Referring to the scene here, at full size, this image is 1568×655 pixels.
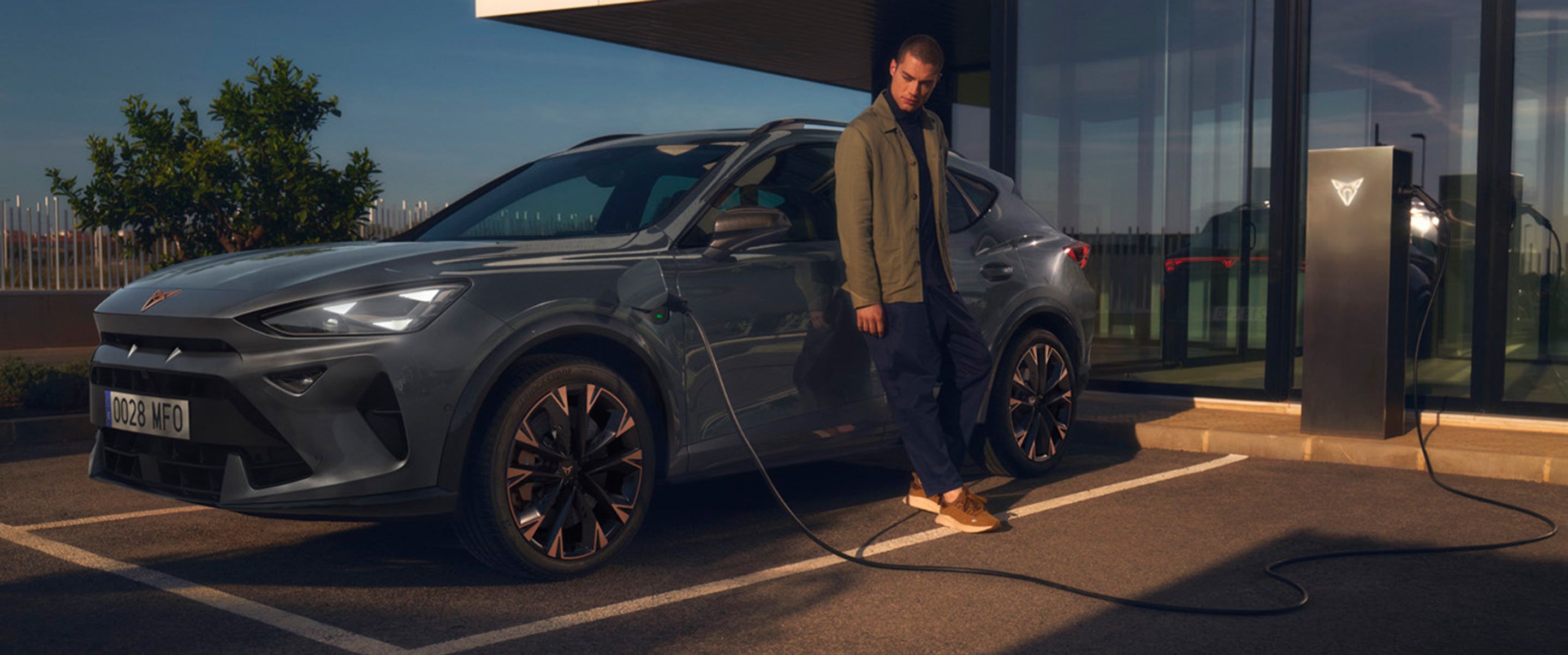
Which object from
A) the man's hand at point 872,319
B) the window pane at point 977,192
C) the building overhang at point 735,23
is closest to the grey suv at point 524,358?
the man's hand at point 872,319

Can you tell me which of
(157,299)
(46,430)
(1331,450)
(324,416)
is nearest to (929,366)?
(324,416)

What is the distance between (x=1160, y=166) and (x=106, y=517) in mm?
7349

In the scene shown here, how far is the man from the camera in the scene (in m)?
5.12

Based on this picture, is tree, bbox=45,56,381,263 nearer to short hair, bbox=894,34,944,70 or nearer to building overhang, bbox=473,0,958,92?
building overhang, bbox=473,0,958,92

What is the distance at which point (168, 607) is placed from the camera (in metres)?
4.00

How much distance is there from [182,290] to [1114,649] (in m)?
3.15

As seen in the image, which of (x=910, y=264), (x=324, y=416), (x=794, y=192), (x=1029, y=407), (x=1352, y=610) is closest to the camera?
(x=324, y=416)

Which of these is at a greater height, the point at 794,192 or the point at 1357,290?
the point at 794,192

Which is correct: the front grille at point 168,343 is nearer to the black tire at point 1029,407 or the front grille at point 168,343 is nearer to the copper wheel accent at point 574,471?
the copper wheel accent at point 574,471

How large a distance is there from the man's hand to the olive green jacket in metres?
0.02

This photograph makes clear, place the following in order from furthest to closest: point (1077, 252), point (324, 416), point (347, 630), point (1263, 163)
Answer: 1. point (1263, 163)
2. point (1077, 252)
3. point (324, 416)
4. point (347, 630)

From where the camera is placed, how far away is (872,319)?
16.7 ft

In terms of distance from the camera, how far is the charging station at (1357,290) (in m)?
7.19

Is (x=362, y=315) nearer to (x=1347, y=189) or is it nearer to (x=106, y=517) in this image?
(x=106, y=517)
